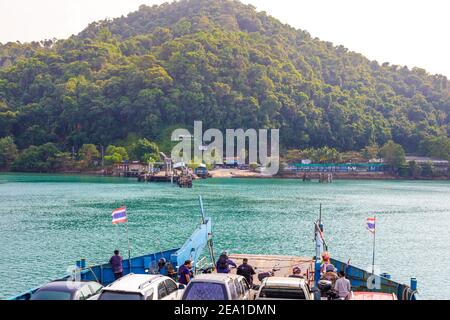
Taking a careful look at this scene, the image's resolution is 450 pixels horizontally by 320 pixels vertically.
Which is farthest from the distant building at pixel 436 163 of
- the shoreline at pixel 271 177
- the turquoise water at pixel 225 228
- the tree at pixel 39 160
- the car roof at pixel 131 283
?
the car roof at pixel 131 283

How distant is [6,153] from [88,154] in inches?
817

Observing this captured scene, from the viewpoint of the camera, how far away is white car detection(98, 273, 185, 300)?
11.4 m

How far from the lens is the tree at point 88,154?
136750mm

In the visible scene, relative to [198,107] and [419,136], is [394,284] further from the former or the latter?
[419,136]

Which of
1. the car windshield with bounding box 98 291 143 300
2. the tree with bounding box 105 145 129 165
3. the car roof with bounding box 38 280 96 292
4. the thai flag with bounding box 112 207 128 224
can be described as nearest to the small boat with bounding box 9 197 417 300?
the thai flag with bounding box 112 207 128 224

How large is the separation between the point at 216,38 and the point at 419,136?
77608 mm

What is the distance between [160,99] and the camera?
15275 cm

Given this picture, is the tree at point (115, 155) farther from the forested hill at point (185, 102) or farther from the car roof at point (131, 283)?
the car roof at point (131, 283)

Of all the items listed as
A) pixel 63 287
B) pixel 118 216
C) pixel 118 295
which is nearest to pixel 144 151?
pixel 118 216

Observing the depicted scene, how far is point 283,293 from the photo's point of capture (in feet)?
40.3

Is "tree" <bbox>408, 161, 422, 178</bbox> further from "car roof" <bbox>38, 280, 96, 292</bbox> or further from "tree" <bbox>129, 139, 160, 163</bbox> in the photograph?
"car roof" <bbox>38, 280, 96, 292</bbox>

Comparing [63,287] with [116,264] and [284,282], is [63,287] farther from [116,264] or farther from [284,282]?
[116,264]

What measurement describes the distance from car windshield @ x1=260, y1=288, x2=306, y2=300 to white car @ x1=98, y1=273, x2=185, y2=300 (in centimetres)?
222
